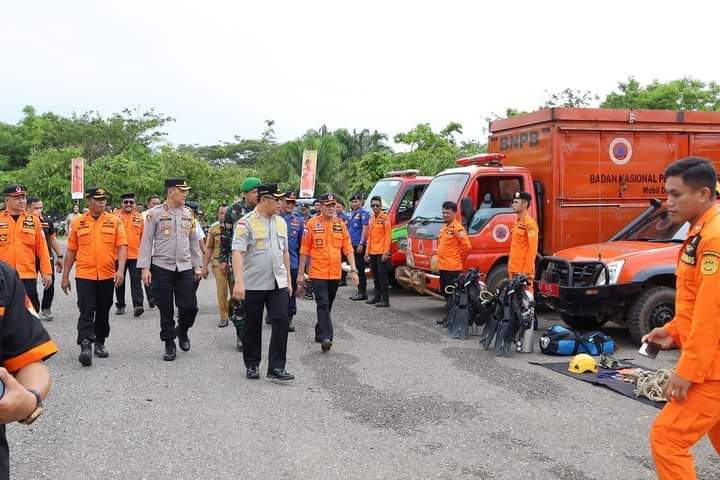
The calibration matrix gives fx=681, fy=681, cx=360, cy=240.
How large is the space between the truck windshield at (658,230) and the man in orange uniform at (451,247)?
2195 mm

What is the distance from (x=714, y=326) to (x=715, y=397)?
0.32 meters

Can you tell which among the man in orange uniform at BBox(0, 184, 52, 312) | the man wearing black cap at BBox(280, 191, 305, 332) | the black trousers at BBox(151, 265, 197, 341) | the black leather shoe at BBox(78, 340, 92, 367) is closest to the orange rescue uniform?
the black trousers at BBox(151, 265, 197, 341)

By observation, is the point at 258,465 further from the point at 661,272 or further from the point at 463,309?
the point at 661,272

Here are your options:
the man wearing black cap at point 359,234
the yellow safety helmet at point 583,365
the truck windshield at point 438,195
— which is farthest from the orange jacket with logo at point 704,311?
the man wearing black cap at point 359,234

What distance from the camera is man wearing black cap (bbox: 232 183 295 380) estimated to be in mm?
6578

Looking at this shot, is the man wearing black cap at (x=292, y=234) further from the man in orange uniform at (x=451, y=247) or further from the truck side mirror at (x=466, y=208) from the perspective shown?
the truck side mirror at (x=466, y=208)

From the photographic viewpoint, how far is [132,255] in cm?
1107

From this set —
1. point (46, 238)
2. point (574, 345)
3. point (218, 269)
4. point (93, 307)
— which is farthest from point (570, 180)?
point (46, 238)

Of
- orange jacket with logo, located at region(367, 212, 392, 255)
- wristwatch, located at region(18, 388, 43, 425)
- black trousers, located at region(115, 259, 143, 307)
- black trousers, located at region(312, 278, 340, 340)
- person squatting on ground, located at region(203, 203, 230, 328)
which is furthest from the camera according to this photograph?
orange jacket with logo, located at region(367, 212, 392, 255)

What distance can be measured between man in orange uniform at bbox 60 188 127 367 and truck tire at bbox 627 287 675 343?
6.00 m

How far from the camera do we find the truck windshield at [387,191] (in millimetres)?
13305

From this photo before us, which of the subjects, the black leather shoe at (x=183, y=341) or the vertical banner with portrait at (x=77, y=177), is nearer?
the black leather shoe at (x=183, y=341)

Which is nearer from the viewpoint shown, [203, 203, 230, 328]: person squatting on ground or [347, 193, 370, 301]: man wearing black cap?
[203, 203, 230, 328]: person squatting on ground

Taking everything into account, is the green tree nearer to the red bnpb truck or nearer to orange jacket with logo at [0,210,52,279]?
the red bnpb truck
